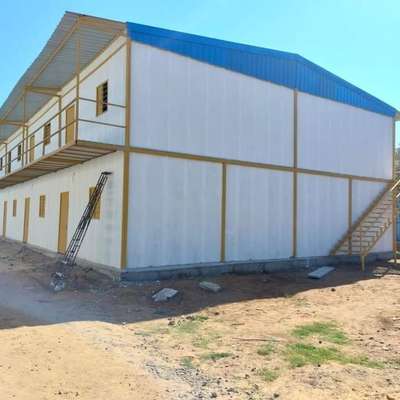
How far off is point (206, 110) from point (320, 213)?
659cm

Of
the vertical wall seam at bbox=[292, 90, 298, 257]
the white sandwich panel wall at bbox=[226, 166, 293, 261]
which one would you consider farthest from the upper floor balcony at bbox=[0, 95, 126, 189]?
the vertical wall seam at bbox=[292, 90, 298, 257]

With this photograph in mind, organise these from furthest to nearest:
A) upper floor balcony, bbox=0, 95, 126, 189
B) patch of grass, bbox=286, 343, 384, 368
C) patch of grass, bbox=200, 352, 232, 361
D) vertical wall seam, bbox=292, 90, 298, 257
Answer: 1. vertical wall seam, bbox=292, 90, 298, 257
2. upper floor balcony, bbox=0, 95, 126, 189
3. patch of grass, bbox=200, 352, 232, 361
4. patch of grass, bbox=286, 343, 384, 368

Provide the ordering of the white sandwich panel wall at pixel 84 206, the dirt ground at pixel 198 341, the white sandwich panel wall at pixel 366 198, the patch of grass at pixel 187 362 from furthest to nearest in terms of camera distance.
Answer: the white sandwich panel wall at pixel 366 198 → the white sandwich panel wall at pixel 84 206 → the patch of grass at pixel 187 362 → the dirt ground at pixel 198 341

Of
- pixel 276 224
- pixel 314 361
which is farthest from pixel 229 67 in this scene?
pixel 314 361

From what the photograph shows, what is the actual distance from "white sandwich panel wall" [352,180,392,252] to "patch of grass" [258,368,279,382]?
14.1 metres

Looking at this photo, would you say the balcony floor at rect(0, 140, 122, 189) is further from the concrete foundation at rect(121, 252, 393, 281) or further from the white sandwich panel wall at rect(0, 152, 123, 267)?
the concrete foundation at rect(121, 252, 393, 281)

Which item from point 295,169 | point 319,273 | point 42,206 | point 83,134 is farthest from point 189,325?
point 42,206

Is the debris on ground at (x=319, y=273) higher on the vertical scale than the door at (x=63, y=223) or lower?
lower

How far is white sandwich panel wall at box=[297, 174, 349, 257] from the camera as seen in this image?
16250 millimetres

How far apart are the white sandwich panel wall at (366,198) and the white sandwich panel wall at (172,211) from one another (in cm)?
784

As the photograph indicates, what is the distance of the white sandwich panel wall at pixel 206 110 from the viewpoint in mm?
12273

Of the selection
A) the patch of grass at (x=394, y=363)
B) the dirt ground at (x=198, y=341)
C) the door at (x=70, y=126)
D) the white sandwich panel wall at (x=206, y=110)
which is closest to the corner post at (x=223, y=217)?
the white sandwich panel wall at (x=206, y=110)

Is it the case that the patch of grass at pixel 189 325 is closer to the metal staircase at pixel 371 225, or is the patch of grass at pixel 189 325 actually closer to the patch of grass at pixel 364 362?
the patch of grass at pixel 364 362

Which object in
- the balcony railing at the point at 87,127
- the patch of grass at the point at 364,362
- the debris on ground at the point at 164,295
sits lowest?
the patch of grass at the point at 364,362
